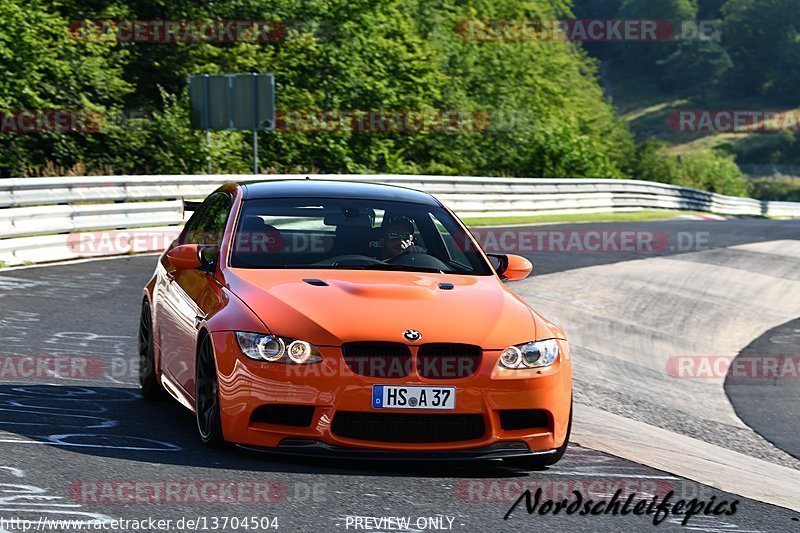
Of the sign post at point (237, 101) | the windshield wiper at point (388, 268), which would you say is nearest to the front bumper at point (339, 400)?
the windshield wiper at point (388, 268)

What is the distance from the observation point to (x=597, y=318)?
52.6 feet

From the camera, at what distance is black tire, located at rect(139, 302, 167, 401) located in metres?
8.31

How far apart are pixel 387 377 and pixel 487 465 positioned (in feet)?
3.12

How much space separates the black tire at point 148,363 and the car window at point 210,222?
1.90ft

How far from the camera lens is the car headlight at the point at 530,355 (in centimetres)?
661

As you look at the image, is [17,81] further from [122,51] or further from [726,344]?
[726,344]

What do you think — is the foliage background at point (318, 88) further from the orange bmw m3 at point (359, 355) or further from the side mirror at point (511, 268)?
the orange bmw m3 at point (359, 355)

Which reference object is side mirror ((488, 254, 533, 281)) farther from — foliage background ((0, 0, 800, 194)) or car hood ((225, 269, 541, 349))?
foliage background ((0, 0, 800, 194))

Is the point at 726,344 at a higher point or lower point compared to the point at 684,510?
lower

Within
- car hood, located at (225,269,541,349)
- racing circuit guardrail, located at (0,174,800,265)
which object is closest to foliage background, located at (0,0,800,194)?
racing circuit guardrail, located at (0,174,800,265)

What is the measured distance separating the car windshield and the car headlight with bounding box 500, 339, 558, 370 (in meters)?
1.10

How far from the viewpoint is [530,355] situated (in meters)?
6.70

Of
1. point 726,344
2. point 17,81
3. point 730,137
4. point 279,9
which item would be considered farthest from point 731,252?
point 730,137

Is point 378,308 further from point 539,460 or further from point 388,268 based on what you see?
point 539,460
